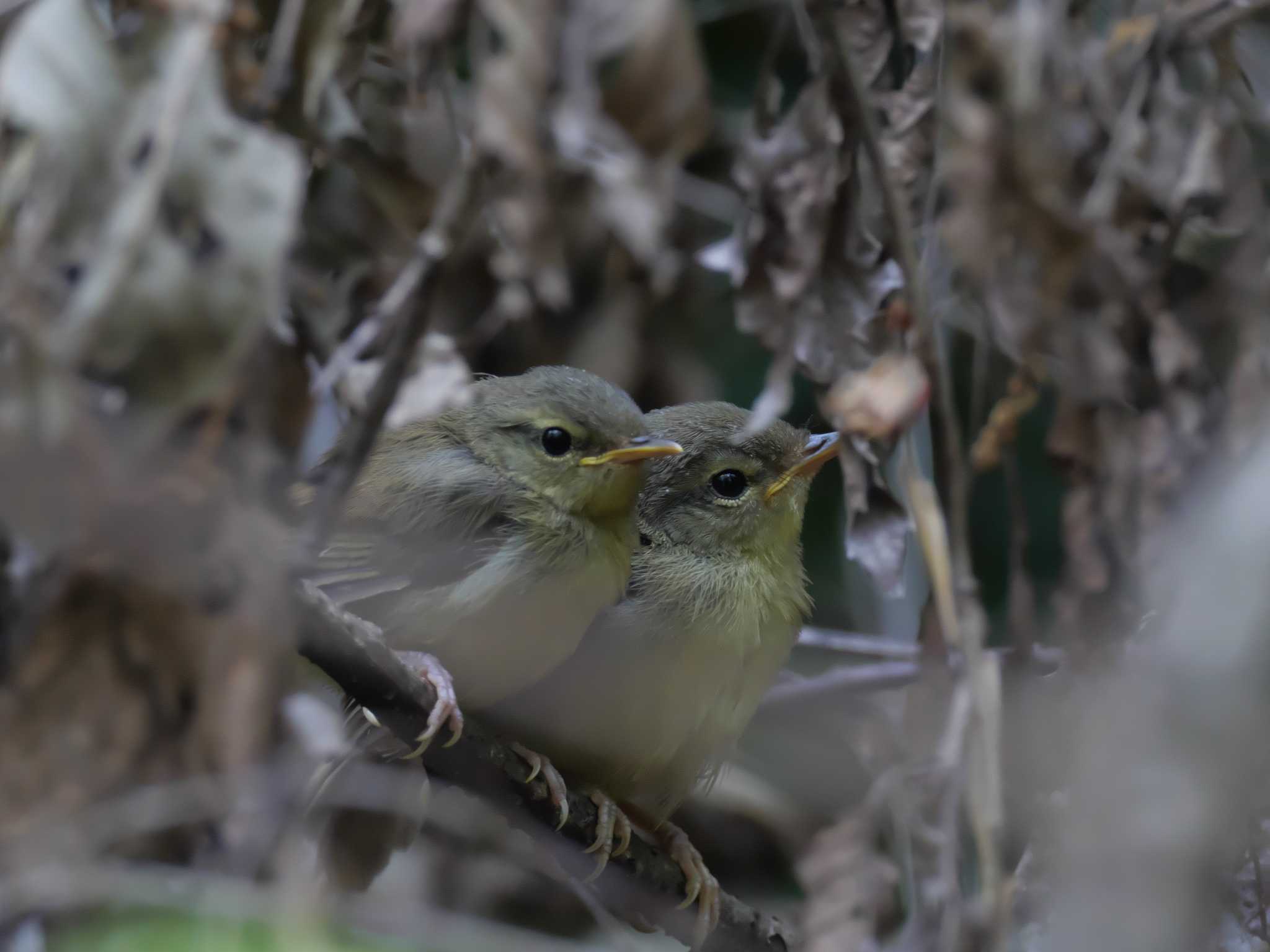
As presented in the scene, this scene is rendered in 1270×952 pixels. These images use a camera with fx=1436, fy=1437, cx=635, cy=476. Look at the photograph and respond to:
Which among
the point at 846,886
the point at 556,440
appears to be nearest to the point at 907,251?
the point at 556,440

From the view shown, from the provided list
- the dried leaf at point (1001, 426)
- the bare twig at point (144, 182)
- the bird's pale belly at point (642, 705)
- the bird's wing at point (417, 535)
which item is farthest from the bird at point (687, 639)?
the bare twig at point (144, 182)

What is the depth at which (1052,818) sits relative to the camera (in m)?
3.20

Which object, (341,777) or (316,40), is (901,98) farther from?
(341,777)

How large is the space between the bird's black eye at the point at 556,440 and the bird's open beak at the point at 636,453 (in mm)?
64

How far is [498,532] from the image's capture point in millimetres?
3477

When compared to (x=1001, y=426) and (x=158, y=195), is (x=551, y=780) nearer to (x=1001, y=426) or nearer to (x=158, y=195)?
(x=1001, y=426)

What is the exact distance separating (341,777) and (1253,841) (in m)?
2.35

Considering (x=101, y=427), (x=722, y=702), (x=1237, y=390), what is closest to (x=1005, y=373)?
(x=1237, y=390)

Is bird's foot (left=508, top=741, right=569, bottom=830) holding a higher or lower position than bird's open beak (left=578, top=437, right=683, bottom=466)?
lower

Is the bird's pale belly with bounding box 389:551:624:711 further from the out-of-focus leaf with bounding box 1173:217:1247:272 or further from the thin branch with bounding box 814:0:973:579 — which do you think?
the out-of-focus leaf with bounding box 1173:217:1247:272

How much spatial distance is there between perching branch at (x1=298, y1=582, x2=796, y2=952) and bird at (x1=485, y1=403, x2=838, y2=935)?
0.23 ft

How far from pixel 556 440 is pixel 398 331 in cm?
55

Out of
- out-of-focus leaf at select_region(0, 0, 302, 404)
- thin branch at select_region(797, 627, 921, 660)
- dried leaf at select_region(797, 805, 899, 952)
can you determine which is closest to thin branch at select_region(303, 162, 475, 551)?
out-of-focus leaf at select_region(0, 0, 302, 404)

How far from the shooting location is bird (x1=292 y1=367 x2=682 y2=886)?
328 cm
